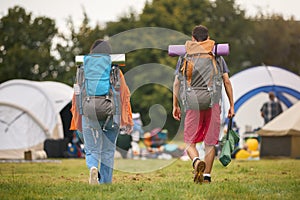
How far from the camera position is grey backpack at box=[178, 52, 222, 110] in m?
9.43

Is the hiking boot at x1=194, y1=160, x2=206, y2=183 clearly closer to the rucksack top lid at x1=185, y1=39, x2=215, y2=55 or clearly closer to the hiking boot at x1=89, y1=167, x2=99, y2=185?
the hiking boot at x1=89, y1=167, x2=99, y2=185

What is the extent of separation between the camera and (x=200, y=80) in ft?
31.1

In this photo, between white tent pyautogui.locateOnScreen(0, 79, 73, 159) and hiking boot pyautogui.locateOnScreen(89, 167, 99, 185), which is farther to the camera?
white tent pyautogui.locateOnScreen(0, 79, 73, 159)

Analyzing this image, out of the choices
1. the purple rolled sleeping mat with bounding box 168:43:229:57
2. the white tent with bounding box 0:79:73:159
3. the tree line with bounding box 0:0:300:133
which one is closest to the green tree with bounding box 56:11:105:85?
the tree line with bounding box 0:0:300:133

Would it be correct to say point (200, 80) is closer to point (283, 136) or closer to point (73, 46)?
point (283, 136)

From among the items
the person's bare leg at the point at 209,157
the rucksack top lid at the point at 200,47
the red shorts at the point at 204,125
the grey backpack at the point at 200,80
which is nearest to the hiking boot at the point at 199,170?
the person's bare leg at the point at 209,157

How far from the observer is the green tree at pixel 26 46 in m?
39.8

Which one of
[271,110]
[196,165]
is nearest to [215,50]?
[196,165]

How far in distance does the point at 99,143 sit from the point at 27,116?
12023 millimetres

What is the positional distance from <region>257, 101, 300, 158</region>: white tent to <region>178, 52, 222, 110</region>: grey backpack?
363 inches

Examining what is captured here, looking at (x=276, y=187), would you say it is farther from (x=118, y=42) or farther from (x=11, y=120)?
(x=118, y=42)

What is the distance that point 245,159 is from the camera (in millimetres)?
18484

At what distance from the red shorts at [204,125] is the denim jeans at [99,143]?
0.88m

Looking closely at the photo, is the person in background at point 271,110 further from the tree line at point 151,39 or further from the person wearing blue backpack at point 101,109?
the tree line at point 151,39
